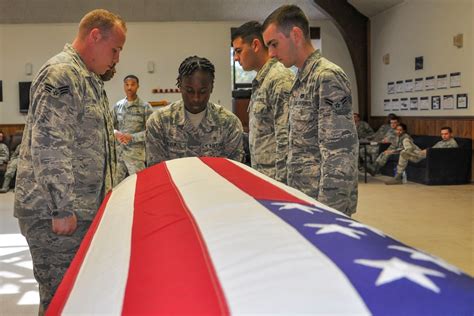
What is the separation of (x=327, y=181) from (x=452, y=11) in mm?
8609

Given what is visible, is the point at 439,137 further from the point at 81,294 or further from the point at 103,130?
the point at 81,294

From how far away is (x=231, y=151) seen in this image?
2.68 metres

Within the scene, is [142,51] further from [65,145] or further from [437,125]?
[65,145]

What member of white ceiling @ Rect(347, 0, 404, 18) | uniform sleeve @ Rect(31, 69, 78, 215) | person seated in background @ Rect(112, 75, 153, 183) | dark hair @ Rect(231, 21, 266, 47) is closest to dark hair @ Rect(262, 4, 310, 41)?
dark hair @ Rect(231, 21, 266, 47)

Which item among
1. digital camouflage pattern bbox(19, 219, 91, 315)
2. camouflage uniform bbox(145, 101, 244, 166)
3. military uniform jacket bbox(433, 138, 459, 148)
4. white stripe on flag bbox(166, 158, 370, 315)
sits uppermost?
camouflage uniform bbox(145, 101, 244, 166)

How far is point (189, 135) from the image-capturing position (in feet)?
8.65

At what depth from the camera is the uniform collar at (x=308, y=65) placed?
7.39ft

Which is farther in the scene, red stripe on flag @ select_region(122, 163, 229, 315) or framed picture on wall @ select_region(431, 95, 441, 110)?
framed picture on wall @ select_region(431, 95, 441, 110)

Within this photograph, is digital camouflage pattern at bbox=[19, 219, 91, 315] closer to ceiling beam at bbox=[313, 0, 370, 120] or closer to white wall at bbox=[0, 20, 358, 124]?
white wall at bbox=[0, 20, 358, 124]

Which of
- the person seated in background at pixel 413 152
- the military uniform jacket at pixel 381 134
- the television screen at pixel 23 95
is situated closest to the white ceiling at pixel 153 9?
the television screen at pixel 23 95

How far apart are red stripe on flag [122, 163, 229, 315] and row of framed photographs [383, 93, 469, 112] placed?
881 cm

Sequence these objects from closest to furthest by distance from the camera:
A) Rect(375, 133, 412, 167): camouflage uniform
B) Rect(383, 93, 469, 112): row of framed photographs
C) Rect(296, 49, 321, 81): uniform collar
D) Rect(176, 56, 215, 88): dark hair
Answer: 1. Rect(296, 49, 321, 81): uniform collar
2. Rect(176, 56, 215, 88): dark hair
3. Rect(383, 93, 469, 112): row of framed photographs
4. Rect(375, 133, 412, 167): camouflage uniform

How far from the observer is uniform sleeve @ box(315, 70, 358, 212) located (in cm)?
206

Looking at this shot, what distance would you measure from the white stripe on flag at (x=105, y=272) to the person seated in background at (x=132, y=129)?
15.1ft
